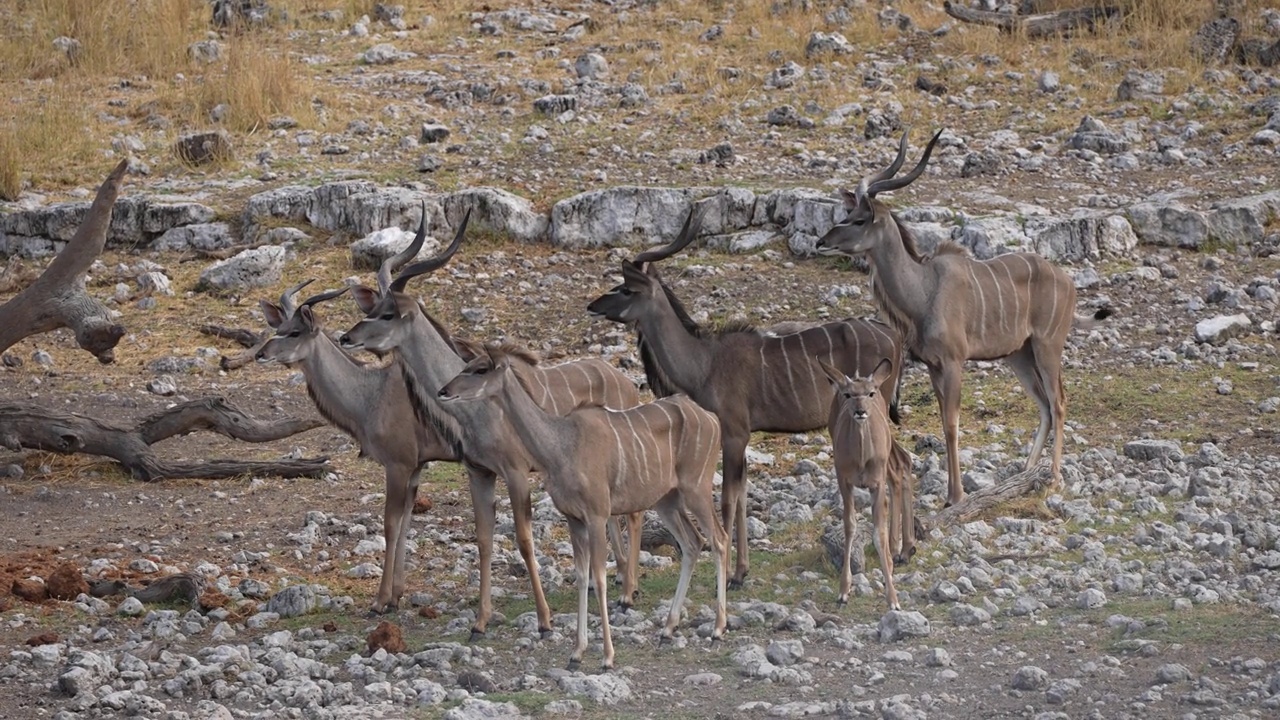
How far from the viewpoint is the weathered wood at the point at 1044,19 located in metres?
17.5

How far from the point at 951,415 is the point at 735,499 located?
162cm

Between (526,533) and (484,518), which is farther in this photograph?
(484,518)

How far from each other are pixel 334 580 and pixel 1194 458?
15.5 ft

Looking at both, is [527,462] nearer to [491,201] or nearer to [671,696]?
[671,696]

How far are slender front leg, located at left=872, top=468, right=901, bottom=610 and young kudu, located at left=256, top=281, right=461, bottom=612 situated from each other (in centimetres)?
188

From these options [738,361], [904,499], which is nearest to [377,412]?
[738,361]

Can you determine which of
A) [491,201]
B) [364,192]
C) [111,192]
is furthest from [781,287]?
[111,192]

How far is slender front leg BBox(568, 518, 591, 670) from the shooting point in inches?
272

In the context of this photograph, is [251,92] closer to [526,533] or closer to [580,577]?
[526,533]

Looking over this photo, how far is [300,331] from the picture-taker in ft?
27.8

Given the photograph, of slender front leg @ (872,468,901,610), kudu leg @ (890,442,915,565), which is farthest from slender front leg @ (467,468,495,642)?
kudu leg @ (890,442,915,565)

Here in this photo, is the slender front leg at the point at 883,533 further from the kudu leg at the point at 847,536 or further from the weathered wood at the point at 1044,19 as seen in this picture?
the weathered wood at the point at 1044,19

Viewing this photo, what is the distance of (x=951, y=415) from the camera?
9.29 meters

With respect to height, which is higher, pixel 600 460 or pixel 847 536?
pixel 600 460
